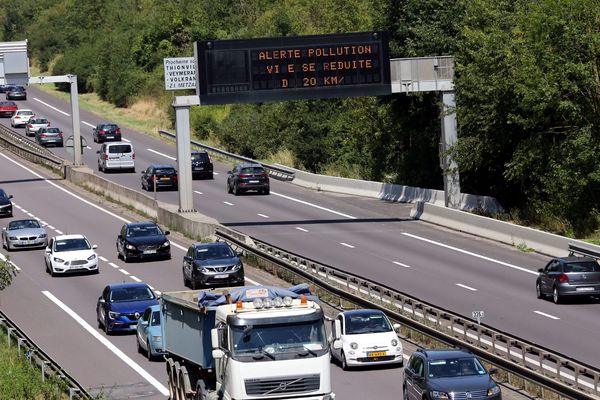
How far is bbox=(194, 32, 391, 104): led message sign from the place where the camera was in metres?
50.0

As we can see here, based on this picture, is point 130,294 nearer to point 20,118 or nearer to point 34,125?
point 34,125

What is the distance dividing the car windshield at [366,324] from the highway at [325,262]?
0.95m

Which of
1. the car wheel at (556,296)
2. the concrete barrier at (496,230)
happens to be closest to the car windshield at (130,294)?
the car wheel at (556,296)

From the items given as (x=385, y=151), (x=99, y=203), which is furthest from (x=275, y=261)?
(x=385, y=151)

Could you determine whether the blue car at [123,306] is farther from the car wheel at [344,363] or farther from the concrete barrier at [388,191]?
the concrete barrier at [388,191]

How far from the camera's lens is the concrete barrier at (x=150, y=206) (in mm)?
49781

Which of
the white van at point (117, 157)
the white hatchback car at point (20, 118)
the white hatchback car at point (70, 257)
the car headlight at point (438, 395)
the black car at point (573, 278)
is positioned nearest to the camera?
the car headlight at point (438, 395)

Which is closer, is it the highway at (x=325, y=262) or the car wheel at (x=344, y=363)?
the car wheel at (x=344, y=363)

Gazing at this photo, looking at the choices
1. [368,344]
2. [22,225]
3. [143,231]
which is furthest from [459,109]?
[368,344]

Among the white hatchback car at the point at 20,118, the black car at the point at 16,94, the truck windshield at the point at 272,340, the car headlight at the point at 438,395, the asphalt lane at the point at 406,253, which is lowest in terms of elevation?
the asphalt lane at the point at 406,253

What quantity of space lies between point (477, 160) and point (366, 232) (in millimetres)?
7211

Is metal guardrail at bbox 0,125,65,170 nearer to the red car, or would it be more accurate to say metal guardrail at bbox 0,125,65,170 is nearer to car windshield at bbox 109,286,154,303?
the red car

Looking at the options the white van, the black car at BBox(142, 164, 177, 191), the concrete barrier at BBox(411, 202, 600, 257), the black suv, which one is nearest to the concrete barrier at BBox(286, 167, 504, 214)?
the concrete barrier at BBox(411, 202, 600, 257)

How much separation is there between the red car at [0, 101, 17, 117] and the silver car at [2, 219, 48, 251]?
5747 cm
